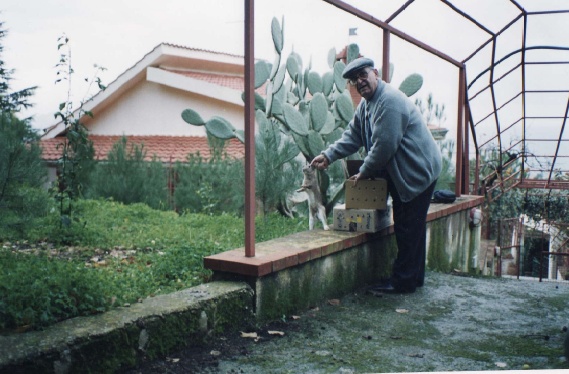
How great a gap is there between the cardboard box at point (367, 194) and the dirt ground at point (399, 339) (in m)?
0.56

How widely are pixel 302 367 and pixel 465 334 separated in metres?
1.00

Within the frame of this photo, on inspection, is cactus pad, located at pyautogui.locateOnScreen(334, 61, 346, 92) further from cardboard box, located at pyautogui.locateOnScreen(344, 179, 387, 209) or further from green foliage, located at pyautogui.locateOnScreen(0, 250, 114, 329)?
green foliage, located at pyautogui.locateOnScreen(0, 250, 114, 329)

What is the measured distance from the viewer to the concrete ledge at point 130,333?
6.61 ft

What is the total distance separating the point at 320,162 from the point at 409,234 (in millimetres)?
745

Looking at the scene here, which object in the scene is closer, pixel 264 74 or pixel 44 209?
pixel 44 209

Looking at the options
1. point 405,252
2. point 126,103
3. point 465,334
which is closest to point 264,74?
point 405,252

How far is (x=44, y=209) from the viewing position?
346 cm

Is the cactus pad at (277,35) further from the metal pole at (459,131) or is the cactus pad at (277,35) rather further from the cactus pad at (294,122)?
the metal pole at (459,131)

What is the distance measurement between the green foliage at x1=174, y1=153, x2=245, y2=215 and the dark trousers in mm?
3972

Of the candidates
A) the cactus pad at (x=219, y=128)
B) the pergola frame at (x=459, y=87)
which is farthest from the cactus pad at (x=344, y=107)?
the cactus pad at (x=219, y=128)

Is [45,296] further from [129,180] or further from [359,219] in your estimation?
[129,180]

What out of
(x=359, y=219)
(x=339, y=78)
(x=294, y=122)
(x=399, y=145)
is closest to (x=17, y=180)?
(x=359, y=219)

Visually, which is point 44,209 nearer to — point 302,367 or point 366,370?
point 302,367

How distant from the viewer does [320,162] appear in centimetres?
393
